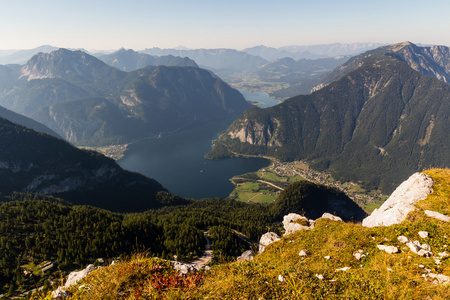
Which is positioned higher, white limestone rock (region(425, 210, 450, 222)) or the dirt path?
white limestone rock (region(425, 210, 450, 222))

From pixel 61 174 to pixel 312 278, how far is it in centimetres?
20726

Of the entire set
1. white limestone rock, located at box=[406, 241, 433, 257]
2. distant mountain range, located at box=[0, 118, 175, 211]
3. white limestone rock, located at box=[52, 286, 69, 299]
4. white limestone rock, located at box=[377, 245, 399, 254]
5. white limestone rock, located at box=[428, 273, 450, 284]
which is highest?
white limestone rock, located at box=[428, 273, 450, 284]

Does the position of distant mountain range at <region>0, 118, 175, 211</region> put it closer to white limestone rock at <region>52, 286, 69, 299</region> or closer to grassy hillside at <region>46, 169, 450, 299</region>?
white limestone rock at <region>52, 286, 69, 299</region>

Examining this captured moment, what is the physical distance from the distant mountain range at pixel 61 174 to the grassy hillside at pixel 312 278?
169 meters

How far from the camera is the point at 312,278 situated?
12.5 metres

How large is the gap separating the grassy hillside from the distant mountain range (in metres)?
169

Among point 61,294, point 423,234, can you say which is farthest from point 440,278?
point 61,294

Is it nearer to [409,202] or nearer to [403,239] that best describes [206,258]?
[409,202]

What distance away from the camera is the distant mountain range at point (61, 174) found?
15438cm

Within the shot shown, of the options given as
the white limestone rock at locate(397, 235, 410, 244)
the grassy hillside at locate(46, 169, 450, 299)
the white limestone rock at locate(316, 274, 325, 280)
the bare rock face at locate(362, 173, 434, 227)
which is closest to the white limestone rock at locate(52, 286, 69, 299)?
the grassy hillside at locate(46, 169, 450, 299)

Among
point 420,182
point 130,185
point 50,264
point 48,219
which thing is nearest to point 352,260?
point 420,182

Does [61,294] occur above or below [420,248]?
below

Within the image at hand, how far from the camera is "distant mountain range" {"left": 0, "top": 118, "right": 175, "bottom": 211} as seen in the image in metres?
154

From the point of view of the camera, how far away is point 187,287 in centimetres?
1090
